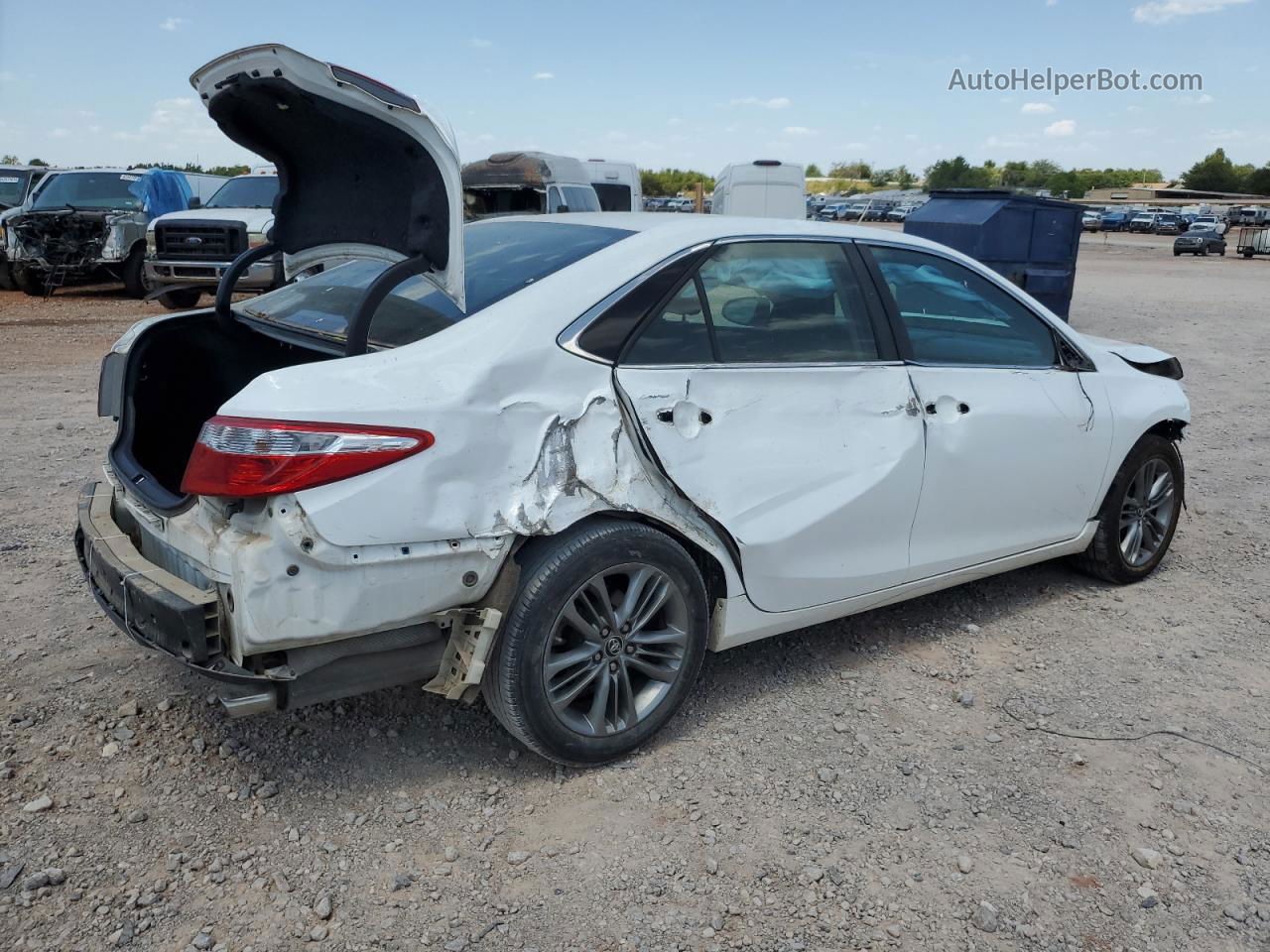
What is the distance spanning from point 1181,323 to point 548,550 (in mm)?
14937

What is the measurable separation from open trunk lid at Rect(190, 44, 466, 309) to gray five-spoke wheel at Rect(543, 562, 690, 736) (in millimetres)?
964

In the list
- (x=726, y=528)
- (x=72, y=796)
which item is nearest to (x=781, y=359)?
(x=726, y=528)

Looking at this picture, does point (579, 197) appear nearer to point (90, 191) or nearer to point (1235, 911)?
point (90, 191)

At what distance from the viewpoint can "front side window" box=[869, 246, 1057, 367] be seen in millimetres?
3754

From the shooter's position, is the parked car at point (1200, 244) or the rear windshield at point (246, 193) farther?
the parked car at point (1200, 244)

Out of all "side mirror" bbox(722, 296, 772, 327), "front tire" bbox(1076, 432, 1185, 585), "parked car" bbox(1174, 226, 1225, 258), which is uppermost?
"side mirror" bbox(722, 296, 772, 327)

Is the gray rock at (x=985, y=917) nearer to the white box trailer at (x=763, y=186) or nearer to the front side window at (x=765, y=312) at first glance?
the front side window at (x=765, y=312)

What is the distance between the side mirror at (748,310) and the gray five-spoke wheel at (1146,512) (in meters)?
2.17

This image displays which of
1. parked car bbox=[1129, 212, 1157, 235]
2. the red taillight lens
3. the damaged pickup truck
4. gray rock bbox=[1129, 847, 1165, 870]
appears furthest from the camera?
parked car bbox=[1129, 212, 1157, 235]

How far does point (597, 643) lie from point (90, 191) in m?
15.8

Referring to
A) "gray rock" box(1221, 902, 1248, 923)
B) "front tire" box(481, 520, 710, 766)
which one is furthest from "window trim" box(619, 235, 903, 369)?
"gray rock" box(1221, 902, 1248, 923)

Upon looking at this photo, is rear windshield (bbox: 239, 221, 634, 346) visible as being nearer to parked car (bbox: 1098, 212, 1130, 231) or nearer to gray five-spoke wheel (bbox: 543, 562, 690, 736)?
gray five-spoke wheel (bbox: 543, 562, 690, 736)

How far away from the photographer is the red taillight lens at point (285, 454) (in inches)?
99.2

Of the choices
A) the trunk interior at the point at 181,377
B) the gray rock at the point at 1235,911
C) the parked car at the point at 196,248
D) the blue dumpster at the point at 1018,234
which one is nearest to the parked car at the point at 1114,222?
the blue dumpster at the point at 1018,234
